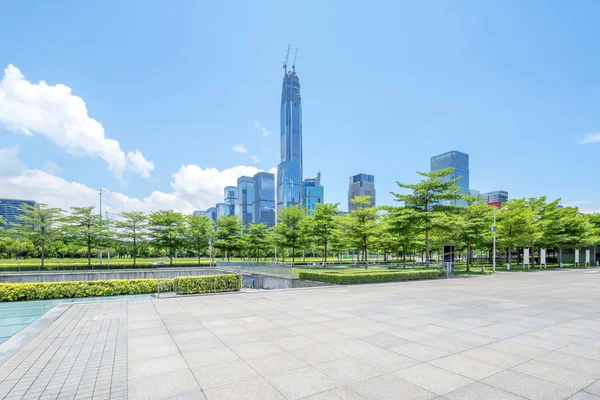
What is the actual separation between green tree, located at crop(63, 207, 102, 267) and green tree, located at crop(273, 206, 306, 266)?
23.5 metres

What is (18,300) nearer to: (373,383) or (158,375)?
(158,375)

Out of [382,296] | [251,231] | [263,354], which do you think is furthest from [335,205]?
[263,354]

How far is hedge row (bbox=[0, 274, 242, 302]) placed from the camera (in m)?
16.2

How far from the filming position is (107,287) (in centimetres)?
1792

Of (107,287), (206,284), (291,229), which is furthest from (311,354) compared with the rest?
(291,229)

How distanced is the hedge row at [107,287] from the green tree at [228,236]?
31711 millimetres

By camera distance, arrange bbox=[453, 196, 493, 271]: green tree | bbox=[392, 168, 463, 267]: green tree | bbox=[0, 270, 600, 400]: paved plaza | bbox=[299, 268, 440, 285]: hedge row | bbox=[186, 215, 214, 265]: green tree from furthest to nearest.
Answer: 1. bbox=[186, 215, 214, 265]: green tree
2. bbox=[453, 196, 493, 271]: green tree
3. bbox=[392, 168, 463, 267]: green tree
4. bbox=[299, 268, 440, 285]: hedge row
5. bbox=[0, 270, 600, 400]: paved plaza

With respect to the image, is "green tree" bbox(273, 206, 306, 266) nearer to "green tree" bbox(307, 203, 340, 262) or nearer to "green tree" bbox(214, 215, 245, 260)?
"green tree" bbox(307, 203, 340, 262)

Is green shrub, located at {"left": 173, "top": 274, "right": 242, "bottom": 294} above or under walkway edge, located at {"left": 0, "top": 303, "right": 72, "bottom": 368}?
under

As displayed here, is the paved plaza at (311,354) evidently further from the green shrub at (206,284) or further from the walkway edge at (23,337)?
the green shrub at (206,284)

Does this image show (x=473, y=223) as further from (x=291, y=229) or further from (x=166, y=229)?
(x=166, y=229)

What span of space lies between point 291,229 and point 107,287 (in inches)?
1137

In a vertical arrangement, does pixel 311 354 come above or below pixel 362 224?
below

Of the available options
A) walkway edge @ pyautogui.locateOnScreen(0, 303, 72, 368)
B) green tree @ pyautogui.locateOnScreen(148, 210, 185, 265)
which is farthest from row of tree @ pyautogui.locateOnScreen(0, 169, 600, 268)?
walkway edge @ pyautogui.locateOnScreen(0, 303, 72, 368)
